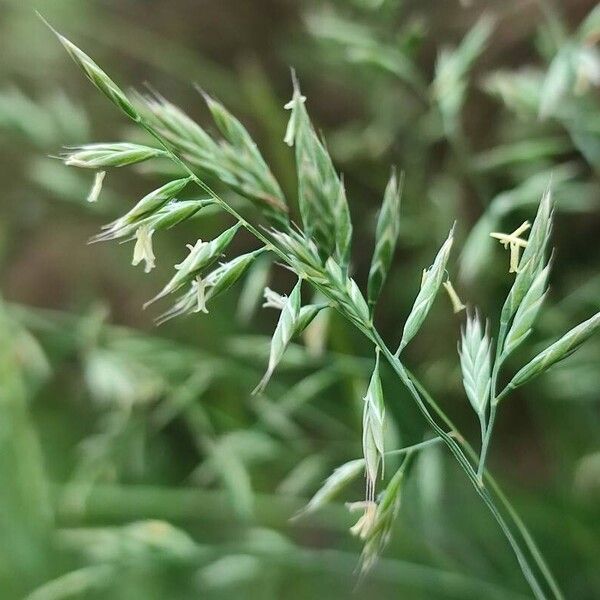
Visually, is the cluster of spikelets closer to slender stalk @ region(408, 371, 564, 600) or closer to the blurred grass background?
slender stalk @ region(408, 371, 564, 600)

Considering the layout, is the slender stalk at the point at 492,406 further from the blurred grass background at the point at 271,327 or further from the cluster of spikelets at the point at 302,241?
the blurred grass background at the point at 271,327

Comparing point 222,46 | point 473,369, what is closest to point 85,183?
point 222,46

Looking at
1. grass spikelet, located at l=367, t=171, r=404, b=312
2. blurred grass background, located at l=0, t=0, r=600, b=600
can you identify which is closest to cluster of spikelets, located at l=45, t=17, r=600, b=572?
grass spikelet, located at l=367, t=171, r=404, b=312

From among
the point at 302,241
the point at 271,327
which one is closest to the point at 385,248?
the point at 302,241

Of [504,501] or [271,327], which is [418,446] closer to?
[504,501]

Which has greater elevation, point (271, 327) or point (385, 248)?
point (385, 248)

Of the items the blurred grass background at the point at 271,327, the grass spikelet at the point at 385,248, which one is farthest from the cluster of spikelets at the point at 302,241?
the blurred grass background at the point at 271,327
